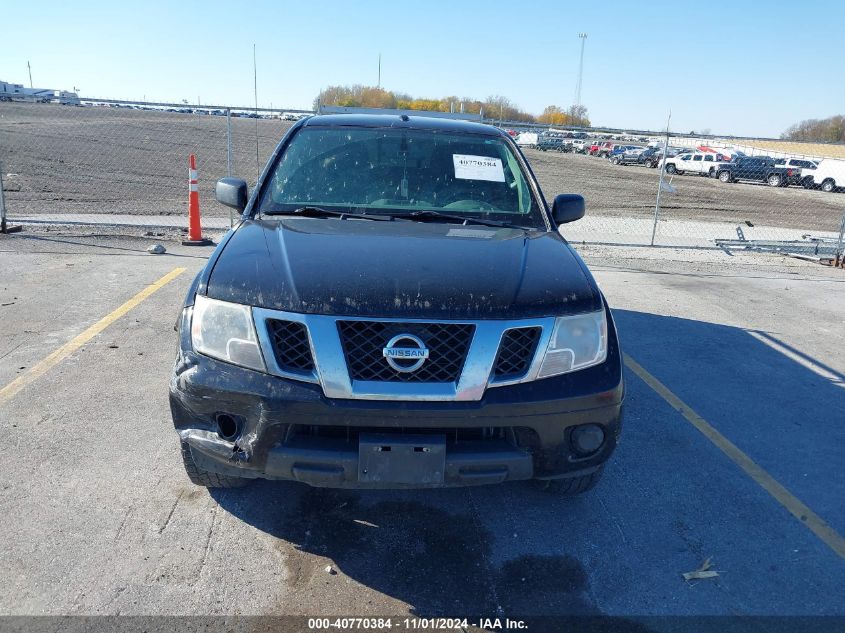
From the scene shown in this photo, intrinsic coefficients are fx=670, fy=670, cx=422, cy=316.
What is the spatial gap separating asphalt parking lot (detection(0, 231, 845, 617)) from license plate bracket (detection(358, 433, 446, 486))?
50 centimetres

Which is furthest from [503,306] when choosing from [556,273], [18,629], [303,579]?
[18,629]

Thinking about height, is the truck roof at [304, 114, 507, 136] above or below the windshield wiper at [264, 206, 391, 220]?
above

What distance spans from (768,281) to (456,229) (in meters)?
7.31

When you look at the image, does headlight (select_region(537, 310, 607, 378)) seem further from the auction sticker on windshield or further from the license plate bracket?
the auction sticker on windshield

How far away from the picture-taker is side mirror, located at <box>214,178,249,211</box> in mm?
4090

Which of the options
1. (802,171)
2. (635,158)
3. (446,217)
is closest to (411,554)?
(446,217)

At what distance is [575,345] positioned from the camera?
9.11 feet

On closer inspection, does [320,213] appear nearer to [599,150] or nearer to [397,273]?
[397,273]

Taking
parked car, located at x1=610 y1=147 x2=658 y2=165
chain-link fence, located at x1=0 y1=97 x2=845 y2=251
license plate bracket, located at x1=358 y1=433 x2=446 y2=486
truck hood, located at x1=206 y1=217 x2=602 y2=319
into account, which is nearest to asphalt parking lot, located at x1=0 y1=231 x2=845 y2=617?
license plate bracket, located at x1=358 y1=433 x2=446 y2=486

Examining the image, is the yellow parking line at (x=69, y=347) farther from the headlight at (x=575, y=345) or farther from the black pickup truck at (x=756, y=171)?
the black pickup truck at (x=756, y=171)

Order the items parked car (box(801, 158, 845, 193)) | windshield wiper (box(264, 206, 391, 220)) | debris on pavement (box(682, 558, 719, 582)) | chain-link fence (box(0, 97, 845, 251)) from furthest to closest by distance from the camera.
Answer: parked car (box(801, 158, 845, 193)) → chain-link fence (box(0, 97, 845, 251)) → windshield wiper (box(264, 206, 391, 220)) → debris on pavement (box(682, 558, 719, 582))

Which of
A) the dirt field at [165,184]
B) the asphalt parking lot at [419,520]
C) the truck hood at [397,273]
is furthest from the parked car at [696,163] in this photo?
the truck hood at [397,273]

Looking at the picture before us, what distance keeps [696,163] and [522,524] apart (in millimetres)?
39954

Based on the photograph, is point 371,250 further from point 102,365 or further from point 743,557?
point 102,365
